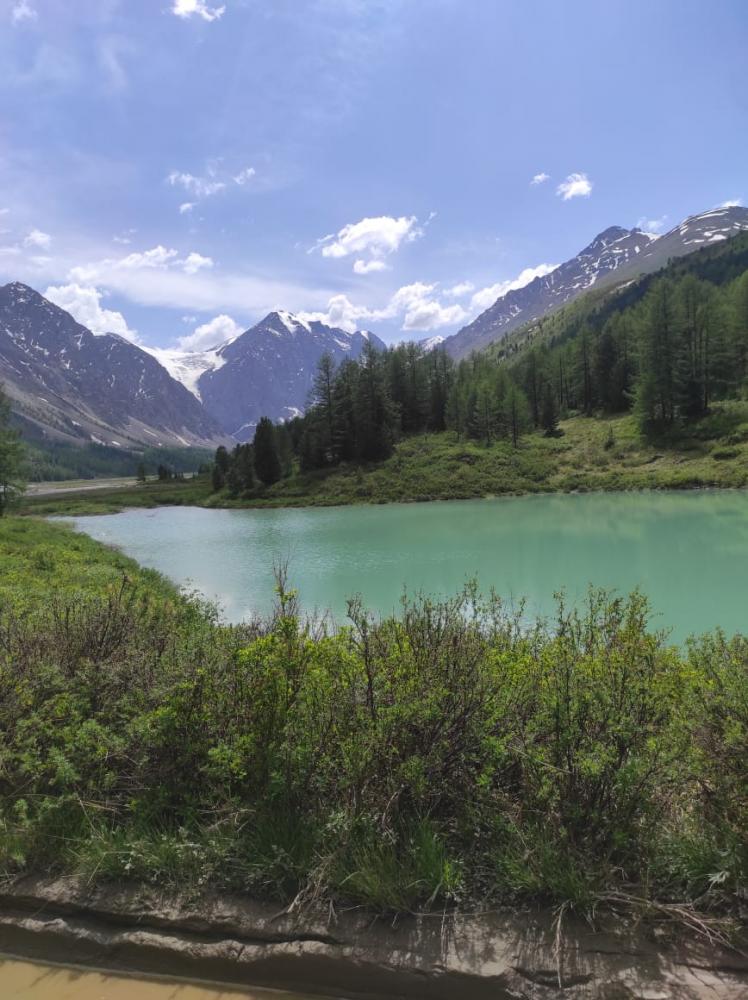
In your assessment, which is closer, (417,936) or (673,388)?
(417,936)

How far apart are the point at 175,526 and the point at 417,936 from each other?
2196 inches

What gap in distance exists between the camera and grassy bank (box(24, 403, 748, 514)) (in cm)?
5562

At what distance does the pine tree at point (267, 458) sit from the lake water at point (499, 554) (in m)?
34.2

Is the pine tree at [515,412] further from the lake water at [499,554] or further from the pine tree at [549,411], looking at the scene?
the lake water at [499,554]

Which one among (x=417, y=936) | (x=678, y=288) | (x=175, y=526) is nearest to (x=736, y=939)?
(x=417, y=936)

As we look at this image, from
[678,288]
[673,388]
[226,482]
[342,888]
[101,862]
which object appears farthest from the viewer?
[226,482]

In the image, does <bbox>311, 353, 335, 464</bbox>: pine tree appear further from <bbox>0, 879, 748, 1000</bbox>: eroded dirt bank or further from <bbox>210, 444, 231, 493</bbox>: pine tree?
<bbox>0, 879, 748, 1000</bbox>: eroded dirt bank

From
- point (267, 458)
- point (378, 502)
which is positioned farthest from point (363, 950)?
point (267, 458)

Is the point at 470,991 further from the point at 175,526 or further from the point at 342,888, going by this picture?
the point at 175,526

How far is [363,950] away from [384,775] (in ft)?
3.48

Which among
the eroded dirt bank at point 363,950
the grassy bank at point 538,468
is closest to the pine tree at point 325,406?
the grassy bank at point 538,468

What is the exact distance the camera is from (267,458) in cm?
8619

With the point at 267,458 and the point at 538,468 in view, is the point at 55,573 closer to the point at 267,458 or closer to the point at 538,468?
the point at 538,468

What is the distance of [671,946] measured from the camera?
3.04 metres
